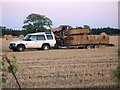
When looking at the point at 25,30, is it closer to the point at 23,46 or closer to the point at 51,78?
the point at 23,46

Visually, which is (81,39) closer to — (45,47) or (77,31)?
(77,31)

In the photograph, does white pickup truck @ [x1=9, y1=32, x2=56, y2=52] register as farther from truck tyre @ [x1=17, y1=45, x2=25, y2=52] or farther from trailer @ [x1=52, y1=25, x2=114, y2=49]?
trailer @ [x1=52, y1=25, x2=114, y2=49]

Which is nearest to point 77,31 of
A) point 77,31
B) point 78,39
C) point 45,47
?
point 77,31

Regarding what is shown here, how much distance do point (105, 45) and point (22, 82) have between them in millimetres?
21150

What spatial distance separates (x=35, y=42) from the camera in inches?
1121

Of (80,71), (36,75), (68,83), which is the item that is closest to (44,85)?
(68,83)

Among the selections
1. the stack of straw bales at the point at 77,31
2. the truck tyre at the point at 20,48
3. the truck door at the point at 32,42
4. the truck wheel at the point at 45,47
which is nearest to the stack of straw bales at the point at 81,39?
the stack of straw bales at the point at 77,31

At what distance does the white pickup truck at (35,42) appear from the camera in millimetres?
27984

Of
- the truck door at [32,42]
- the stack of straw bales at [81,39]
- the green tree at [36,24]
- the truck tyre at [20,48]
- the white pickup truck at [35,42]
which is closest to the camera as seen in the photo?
the truck tyre at [20,48]

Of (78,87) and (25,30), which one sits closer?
(78,87)

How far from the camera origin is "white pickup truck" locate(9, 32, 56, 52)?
2798cm

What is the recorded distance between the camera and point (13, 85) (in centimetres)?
973

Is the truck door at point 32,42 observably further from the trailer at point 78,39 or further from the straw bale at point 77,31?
the straw bale at point 77,31

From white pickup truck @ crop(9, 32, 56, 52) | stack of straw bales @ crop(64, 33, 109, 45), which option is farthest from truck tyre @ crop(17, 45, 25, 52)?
stack of straw bales @ crop(64, 33, 109, 45)
